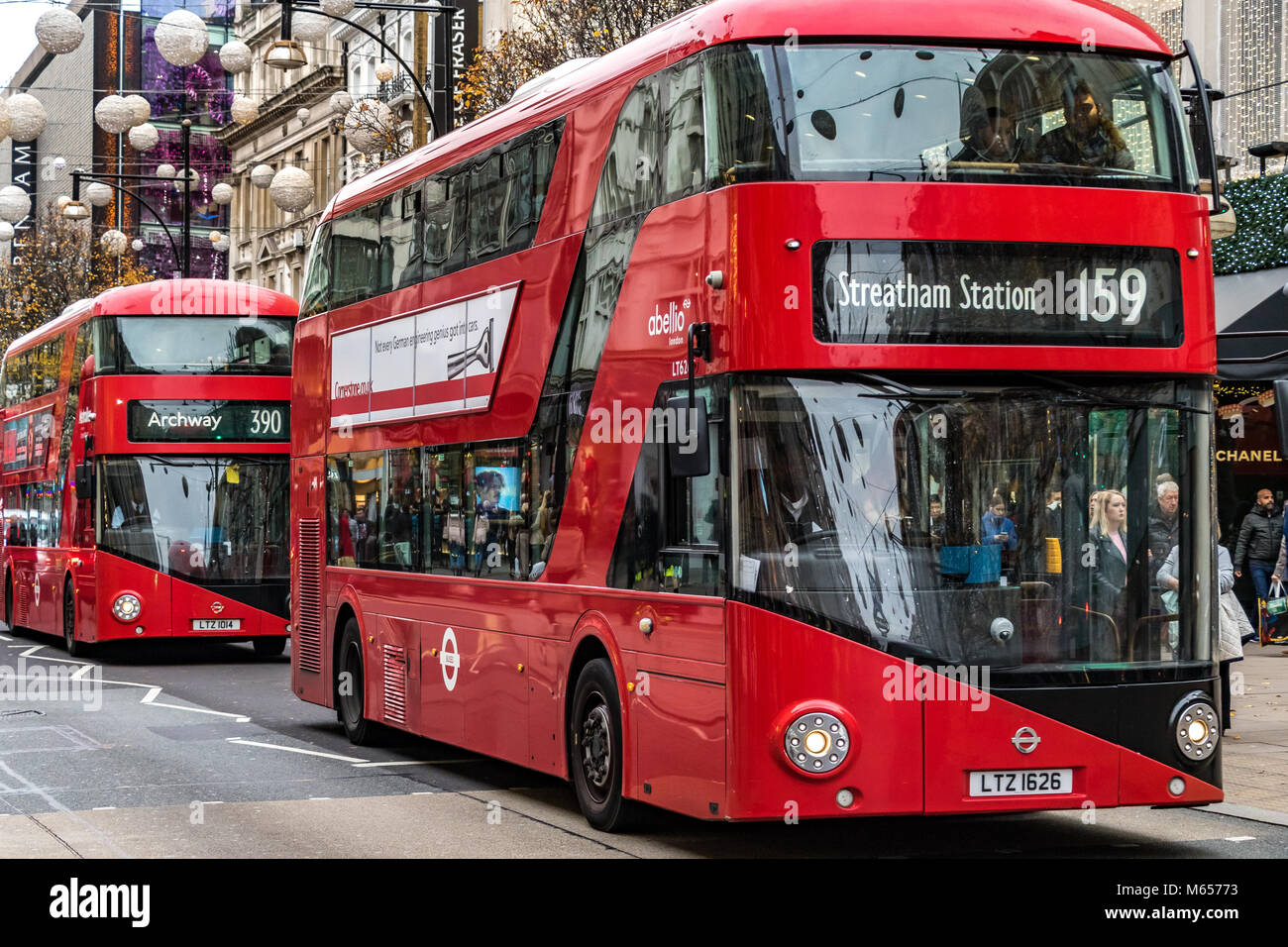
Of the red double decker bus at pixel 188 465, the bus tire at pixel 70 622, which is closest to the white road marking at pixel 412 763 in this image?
the red double decker bus at pixel 188 465

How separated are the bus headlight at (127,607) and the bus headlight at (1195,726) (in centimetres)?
1699

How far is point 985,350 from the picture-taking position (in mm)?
9094

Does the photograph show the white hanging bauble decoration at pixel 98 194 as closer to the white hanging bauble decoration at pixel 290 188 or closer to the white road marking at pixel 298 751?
the white hanging bauble decoration at pixel 290 188

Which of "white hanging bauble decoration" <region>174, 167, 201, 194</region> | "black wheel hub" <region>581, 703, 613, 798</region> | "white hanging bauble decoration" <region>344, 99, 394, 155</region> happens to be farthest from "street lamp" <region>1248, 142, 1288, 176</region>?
"white hanging bauble decoration" <region>174, 167, 201, 194</region>

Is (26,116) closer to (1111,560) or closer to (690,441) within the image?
(690,441)

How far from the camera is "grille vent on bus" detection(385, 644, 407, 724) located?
1438cm

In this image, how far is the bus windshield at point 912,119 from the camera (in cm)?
920

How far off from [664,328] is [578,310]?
1340 millimetres

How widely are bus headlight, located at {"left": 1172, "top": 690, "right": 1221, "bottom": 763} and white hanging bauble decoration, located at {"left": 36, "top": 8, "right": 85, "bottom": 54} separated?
1695 centimetres

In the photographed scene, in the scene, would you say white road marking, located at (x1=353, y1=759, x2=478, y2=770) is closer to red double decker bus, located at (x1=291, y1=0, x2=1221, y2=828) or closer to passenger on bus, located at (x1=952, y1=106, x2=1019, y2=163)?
red double decker bus, located at (x1=291, y1=0, x2=1221, y2=828)

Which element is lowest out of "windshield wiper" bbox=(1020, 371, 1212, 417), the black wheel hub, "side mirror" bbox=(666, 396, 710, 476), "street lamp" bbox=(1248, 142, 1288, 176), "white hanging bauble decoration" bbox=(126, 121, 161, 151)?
the black wheel hub
